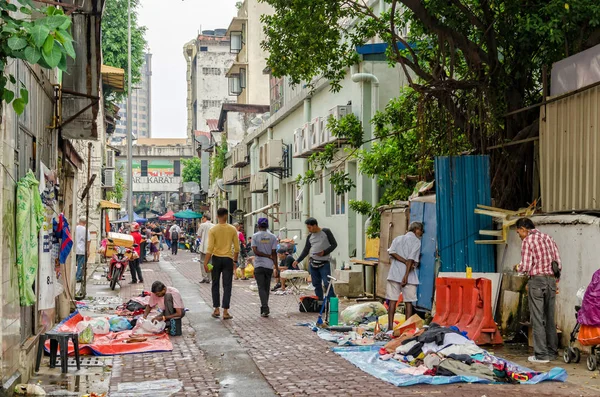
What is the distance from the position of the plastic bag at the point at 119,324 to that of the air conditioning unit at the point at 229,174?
32229 mm

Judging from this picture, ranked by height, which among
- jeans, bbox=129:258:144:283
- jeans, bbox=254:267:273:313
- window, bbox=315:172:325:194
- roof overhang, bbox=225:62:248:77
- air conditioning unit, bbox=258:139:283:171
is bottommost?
jeans, bbox=129:258:144:283

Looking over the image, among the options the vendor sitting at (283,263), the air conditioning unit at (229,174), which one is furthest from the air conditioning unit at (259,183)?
the vendor sitting at (283,263)

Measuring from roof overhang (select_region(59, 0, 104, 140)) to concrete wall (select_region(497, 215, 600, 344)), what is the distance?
681 cm

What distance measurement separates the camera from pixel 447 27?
12945 millimetres

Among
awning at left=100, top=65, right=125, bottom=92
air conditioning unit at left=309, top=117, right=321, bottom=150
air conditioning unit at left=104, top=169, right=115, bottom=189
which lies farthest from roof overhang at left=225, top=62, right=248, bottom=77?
air conditioning unit at left=309, top=117, right=321, bottom=150

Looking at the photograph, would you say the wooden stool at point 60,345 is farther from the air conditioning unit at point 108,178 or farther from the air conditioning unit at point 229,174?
the air conditioning unit at point 108,178

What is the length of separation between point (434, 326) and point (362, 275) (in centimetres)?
872

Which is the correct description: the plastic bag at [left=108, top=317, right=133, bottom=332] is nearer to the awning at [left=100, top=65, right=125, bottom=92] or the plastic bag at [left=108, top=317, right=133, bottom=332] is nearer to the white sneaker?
the white sneaker

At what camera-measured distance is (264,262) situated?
15.1m

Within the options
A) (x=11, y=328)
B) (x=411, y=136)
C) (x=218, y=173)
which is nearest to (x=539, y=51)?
(x=411, y=136)

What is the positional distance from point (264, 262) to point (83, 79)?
4.67 meters

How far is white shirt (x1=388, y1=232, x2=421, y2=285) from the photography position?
13000 mm

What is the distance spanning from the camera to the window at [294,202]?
3012 centimetres

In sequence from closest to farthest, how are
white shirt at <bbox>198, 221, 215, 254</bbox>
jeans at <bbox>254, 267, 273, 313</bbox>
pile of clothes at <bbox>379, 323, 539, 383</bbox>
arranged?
pile of clothes at <bbox>379, 323, 539, 383</bbox>, jeans at <bbox>254, 267, 273, 313</bbox>, white shirt at <bbox>198, 221, 215, 254</bbox>
